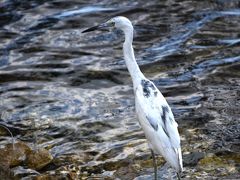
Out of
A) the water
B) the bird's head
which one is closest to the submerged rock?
the water

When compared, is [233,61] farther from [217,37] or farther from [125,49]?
[125,49]

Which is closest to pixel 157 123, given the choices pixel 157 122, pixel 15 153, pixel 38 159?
pixel 157 122

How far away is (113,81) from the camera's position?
11414 mm

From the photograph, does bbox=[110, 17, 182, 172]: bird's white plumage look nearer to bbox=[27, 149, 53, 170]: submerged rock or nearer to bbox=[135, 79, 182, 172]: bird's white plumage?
bbox=[135, 79, 182, 172]: bird's white plumage

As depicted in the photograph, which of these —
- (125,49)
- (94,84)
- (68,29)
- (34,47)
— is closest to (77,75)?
(94,84)

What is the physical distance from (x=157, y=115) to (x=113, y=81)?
14.6 feet

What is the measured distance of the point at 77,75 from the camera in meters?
11.7

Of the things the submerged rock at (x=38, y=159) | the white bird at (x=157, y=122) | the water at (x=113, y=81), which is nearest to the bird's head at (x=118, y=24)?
the white bird at (x=157, y=122)

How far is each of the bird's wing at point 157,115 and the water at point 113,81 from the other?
95cm

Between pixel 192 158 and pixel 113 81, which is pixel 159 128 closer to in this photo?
pixel 192 158

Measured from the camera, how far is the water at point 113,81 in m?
8.42

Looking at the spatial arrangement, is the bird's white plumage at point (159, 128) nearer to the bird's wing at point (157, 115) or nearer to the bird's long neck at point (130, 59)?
the bird's wing at point (157, 115)

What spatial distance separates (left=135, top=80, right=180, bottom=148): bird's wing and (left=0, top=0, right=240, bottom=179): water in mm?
946

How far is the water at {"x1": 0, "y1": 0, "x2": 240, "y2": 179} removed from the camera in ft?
27.6
